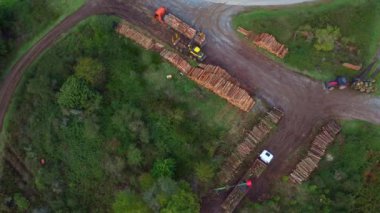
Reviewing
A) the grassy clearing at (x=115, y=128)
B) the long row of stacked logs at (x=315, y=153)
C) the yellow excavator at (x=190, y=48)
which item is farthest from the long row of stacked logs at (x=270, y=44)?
the long row of stacked logs at (x=315, y=153)

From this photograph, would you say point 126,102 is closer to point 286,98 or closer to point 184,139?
point 184,139

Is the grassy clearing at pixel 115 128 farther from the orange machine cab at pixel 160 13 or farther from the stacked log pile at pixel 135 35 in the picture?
the orange machine cab at pixel 160 13

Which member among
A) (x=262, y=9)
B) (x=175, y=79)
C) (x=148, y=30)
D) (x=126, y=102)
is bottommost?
(x=126, y=102)

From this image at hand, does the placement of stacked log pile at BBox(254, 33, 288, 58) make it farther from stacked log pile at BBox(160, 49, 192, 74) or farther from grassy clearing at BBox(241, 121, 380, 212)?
grassy clearing at BBox(241, 121, 380, 212)

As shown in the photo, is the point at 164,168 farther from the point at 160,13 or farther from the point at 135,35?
the point at 160,13

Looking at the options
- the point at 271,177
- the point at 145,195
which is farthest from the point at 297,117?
the point at 145,195

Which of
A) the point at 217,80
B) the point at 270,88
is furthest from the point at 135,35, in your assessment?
the point at 270,88

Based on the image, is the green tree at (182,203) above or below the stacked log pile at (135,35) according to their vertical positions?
below

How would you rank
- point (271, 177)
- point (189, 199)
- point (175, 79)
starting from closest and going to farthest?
1. point (189, 199)
2. point (271, 177)
3. point (175, 79)
